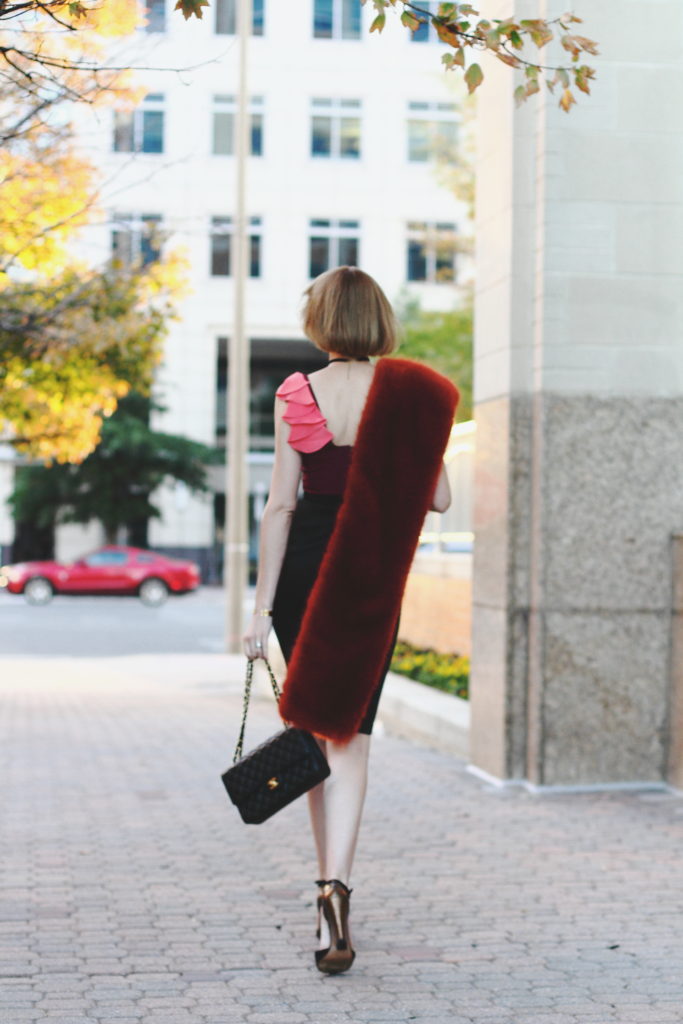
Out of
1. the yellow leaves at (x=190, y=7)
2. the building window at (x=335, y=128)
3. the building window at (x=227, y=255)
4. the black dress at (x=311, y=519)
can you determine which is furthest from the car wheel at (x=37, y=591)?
the yellow leaves at (x=190, y=7)

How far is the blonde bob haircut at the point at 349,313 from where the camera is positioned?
4430mm

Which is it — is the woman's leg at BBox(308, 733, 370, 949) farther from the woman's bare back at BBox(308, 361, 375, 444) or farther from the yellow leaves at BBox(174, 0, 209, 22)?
the yellow leaves at BBox(174, 0, 209, 22)

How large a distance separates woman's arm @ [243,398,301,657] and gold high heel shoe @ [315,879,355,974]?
0.73m

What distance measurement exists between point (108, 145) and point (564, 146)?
4.24 meters

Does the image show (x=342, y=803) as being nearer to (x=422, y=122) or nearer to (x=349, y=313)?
(x=349, y=313)

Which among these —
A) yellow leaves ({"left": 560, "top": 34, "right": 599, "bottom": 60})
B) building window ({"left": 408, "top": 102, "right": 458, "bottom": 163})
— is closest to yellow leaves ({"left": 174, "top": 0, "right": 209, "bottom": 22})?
yellow leaves ({"left": 560, "top": 34, "right": 599, "bottom": 60})

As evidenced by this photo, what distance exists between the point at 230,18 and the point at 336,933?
4036cm

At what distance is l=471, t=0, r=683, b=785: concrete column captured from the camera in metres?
7.04

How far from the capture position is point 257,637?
14.1 feet

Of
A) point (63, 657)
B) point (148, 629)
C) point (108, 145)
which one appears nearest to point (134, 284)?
point (108, 145)

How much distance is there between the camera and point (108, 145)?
402 inches

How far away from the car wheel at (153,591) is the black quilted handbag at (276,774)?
32121mm

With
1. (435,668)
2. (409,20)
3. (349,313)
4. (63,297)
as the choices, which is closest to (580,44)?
(409,20)

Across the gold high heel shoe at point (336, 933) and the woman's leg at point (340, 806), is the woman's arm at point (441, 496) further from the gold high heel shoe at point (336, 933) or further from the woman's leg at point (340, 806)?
the gold high heel shoe at point (336, 933)
